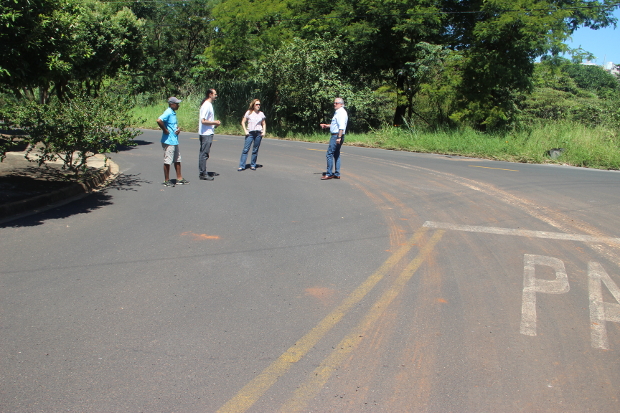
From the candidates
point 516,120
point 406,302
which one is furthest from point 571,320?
point 516,120

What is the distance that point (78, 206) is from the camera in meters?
8.81

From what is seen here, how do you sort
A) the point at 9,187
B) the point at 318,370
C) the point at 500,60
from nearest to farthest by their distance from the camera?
1. the point at 318,370
2. the point at 9,187
3. the point at 500,60

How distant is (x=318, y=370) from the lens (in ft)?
12.2

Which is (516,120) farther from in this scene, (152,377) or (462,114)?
(152,377)

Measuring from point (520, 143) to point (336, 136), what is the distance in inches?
363

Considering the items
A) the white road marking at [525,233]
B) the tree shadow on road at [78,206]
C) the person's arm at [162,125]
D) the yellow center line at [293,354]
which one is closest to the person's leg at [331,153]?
the person's arm at [162,125]

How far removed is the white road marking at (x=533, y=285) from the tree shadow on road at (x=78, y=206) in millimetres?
6169

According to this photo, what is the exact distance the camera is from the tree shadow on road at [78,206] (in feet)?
25.0

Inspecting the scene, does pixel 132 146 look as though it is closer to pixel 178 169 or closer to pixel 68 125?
pixel 178 169

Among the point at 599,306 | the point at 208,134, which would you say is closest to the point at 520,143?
the point at 208,134

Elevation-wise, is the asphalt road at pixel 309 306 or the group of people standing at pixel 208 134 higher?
the group of people standing at pixel 208 134

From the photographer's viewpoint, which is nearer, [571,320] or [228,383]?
[228,383]

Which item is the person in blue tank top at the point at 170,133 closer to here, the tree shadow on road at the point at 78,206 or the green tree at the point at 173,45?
the tree shadow on road at the point at 78,206

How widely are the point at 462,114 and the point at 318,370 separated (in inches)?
795
